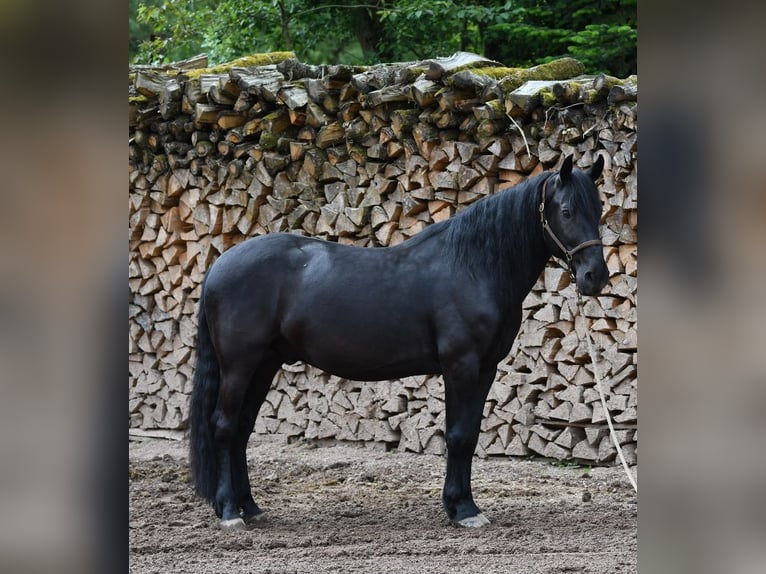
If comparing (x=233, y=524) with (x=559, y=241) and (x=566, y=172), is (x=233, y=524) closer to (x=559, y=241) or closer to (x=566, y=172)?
(x=559, y=241)

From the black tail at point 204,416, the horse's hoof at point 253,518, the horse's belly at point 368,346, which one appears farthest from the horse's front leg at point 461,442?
the black tail at point 204,416

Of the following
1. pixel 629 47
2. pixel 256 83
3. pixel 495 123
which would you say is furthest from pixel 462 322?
pixel 629 47

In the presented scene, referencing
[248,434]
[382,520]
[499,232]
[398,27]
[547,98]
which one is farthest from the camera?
[398,27]

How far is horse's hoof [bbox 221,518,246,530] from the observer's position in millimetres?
4109

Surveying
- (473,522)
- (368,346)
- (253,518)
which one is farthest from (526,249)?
(253,518)

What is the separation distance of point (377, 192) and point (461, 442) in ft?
7.23

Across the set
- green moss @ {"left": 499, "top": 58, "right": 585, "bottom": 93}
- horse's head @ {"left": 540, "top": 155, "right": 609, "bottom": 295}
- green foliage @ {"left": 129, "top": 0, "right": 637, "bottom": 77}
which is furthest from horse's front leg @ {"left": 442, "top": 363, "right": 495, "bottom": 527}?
green foliage @ {"left": 129, "top": 0, "right": 637, "bottom": 77}

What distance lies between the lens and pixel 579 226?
3873 mm

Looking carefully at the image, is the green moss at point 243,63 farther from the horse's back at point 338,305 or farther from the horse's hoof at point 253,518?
the horse's hoof at point 253,518
